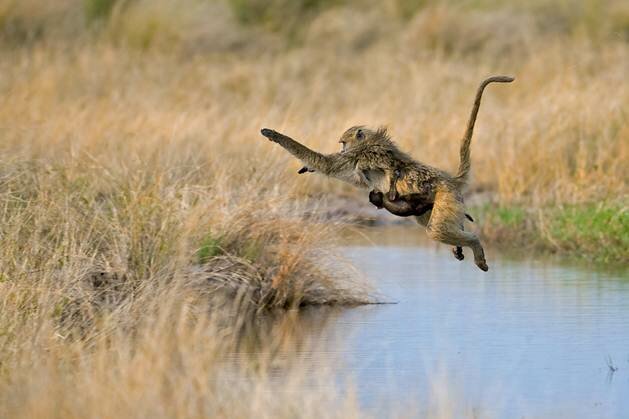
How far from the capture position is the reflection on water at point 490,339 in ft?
30.0

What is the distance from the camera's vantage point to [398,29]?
33.9 metres

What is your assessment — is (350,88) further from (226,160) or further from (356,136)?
(356,136)

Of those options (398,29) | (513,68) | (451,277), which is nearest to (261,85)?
(513,68)

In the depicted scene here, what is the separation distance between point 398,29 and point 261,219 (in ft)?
71.4

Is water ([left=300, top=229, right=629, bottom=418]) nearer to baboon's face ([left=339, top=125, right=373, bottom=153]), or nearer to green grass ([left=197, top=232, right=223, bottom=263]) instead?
green grass ([left=197, top=232, right=223, bottom=263])

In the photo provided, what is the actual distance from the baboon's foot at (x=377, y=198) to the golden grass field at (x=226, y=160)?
1115mm

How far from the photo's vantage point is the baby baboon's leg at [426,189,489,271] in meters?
9.74

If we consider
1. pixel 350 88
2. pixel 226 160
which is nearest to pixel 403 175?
pixel 226 160

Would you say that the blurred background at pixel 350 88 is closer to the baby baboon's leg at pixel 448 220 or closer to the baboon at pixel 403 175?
the baboon at pixel 403 175

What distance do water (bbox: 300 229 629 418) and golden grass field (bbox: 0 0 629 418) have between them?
0.54 meters

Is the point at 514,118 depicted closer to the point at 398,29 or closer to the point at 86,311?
the point at 86,311

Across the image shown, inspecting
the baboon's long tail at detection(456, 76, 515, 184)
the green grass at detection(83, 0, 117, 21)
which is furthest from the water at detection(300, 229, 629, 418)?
the green grass at detection(83, 0, 117, 21)

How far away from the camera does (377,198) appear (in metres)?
9.93

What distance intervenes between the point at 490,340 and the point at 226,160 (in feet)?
15.2
